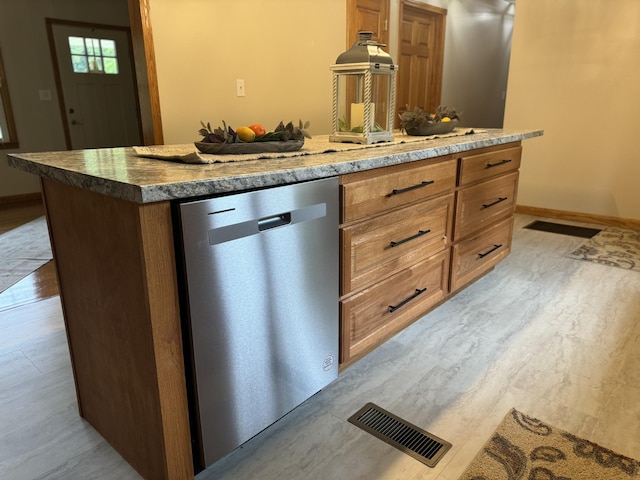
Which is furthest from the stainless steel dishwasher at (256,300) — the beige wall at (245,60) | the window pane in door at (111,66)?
the window pane in door at (111,66)

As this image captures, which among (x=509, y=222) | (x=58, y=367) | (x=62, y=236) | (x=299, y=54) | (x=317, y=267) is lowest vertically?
(x=58, y=367)

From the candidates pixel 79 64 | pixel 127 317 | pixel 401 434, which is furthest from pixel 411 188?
pixel 79 64

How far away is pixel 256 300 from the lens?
1.22 m

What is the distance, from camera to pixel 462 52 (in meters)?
5.78

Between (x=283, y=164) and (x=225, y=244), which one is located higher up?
(x=283, y=164)

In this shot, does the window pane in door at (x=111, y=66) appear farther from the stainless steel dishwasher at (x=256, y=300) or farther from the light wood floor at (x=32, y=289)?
the stainless steel dishwasher at (x=256, y=300)

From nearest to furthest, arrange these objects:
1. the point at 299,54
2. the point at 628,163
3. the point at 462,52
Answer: the point at 299,54 < the point at 628,163 < the point at 462,52

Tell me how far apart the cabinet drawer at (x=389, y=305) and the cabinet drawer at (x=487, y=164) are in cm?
39

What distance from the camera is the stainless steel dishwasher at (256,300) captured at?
42.9 inches

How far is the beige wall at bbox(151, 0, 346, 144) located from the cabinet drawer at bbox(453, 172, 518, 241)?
1.63 meters

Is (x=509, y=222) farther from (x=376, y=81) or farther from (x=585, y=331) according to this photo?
(x=376, y=81)

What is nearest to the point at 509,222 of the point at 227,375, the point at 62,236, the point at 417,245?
the point at 417,245

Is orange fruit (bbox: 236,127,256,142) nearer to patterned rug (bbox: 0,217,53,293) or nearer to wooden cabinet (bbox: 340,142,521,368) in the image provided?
wooden cabinet (bbox: 340,142,521,368)

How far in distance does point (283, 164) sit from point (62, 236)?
2.26 feet
